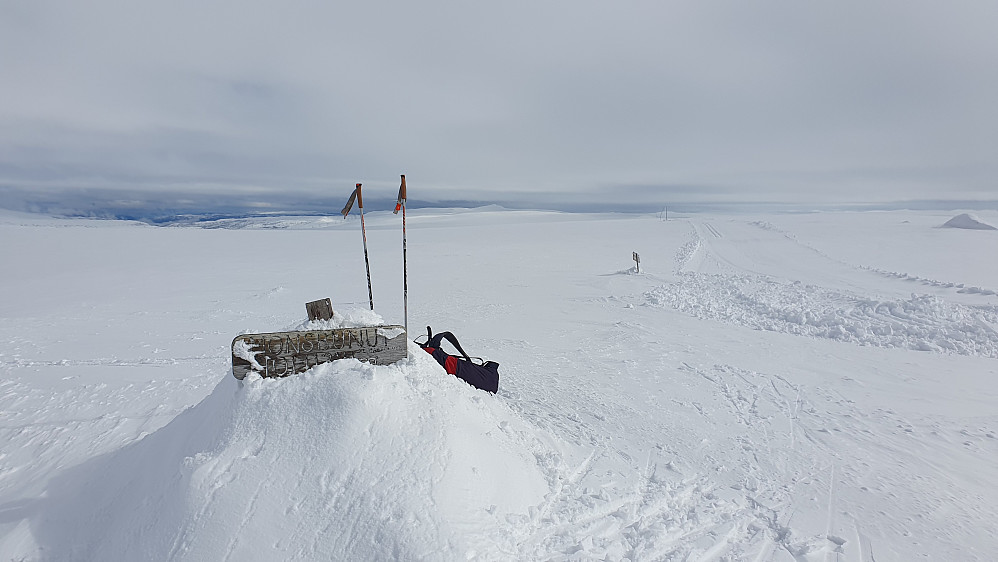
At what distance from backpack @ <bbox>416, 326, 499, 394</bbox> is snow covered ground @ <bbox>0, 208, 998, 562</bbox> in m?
0.52

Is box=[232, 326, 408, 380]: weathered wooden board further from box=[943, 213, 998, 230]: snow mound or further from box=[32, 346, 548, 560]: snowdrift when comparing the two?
box=[943, 213, 998, 230]: snow mound

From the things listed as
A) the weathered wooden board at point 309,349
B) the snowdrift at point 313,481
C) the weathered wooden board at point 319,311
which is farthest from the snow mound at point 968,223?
the weathered wooden board at point 319,311

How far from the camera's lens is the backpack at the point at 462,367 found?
17.2ft

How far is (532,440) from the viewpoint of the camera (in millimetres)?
4543

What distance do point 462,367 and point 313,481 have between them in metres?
2.41

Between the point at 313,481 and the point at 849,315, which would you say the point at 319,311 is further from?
the point at 849,315

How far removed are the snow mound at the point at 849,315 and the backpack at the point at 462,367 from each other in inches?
297

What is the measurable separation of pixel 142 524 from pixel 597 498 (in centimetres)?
357

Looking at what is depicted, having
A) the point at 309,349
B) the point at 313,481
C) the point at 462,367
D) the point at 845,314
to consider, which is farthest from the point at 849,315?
the point at 313,481

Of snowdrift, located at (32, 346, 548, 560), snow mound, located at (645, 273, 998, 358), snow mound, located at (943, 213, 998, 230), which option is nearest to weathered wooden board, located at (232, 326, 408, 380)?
snowdrift, located at (32, 346, 548, 560)

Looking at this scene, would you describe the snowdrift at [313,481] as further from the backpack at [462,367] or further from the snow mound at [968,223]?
the snow mound at [968,223]

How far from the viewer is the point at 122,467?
13.3ft

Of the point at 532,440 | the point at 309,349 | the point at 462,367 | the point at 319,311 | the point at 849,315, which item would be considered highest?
the point at 319,311

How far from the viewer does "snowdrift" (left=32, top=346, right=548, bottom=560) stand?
2887mm
